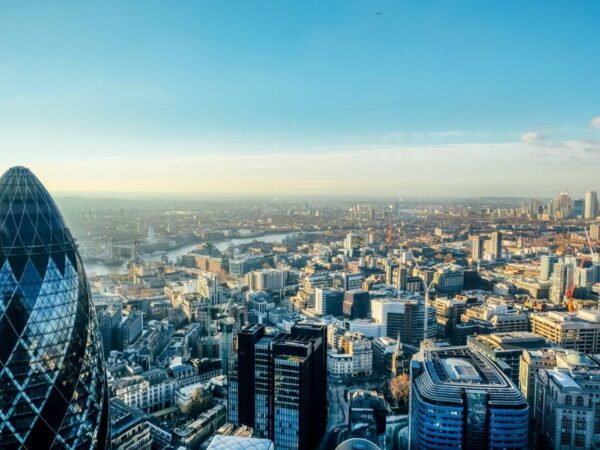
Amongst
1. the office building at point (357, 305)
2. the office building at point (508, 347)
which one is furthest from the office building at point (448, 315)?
the office building at point (508, 347)

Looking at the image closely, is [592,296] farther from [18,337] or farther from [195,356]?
[18,337]

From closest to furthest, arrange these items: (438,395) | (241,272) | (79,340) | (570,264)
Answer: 1. (79,340)
2. (438,395)
3. (570,264)
4. (241,272)

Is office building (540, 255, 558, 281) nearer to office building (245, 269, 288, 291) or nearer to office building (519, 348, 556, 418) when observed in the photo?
office building (245, 269, 288, 291)

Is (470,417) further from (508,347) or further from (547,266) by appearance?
(547,266)

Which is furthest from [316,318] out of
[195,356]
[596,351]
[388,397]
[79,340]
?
[79,340]

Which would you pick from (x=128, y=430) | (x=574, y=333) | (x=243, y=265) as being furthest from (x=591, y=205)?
(x=128, y=430)
